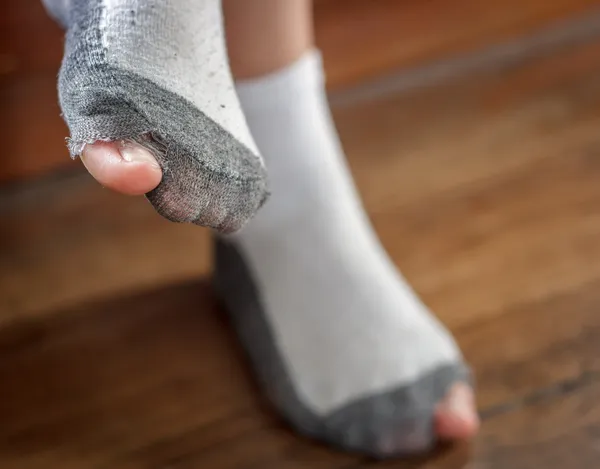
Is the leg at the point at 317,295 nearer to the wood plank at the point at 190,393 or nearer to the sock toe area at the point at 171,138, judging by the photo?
the wood plank at the point at 190,393

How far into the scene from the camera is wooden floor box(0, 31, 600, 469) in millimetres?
501

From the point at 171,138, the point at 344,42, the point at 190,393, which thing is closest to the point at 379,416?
the point at 190,393

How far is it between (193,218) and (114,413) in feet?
0.84

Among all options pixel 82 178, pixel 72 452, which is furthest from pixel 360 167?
pixel 72 452

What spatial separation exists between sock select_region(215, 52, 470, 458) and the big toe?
0.21 m

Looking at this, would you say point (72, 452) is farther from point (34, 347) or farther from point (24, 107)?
point (24, 107)

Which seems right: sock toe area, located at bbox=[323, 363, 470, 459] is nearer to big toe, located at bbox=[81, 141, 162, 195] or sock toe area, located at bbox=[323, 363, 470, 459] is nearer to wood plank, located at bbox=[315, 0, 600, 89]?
big toe, located at bbox=[81, 141, 162, 195]

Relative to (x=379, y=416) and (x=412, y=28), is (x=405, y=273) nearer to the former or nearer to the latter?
(x=379, y=416)

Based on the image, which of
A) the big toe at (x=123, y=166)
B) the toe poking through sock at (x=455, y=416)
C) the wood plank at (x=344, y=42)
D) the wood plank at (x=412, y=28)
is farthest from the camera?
the wood plank at (x=412, y=28)

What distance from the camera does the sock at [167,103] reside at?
12.0 inches

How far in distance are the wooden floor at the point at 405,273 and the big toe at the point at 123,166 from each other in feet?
0.84

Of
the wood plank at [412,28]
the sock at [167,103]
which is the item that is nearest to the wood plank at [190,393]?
the sock at [167,103]

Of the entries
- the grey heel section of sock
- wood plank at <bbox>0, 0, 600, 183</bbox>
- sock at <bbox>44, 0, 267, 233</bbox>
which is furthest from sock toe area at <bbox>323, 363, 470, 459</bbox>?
wood plank at <bbox>0, 0, 600, 183</bbox>

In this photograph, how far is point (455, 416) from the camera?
48cm
